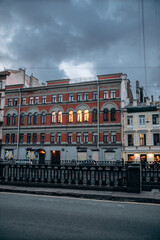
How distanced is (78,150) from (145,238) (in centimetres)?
3089

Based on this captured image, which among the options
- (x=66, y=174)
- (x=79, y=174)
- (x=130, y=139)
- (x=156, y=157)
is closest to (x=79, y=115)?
(x=130, y=139)

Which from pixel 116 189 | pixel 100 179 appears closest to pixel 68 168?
pixel 100 179

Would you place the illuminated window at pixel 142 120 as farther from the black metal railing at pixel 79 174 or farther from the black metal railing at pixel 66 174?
the black metal railing at pixel 66 174

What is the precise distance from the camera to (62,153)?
117 feet

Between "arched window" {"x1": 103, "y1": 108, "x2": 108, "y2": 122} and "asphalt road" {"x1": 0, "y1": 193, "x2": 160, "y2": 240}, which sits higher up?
"arched window" {"x1": 103, "y1": 108, "x2": 108, "y2": 122}

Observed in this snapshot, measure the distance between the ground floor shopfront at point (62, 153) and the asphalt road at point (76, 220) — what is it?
82.6 feet

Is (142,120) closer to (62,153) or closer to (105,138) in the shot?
(105,138)

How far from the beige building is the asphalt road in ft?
85.8

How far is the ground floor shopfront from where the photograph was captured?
33.2 meters

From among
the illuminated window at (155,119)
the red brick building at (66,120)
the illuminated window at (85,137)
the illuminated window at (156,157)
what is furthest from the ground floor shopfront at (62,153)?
the illuminated window at (155,119)

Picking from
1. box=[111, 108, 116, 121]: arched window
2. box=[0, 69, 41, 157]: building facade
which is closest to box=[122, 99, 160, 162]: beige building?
box=[111, 108, 116, 121]: arched window

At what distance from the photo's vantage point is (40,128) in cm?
3784

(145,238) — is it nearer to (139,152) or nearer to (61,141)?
(139,152)

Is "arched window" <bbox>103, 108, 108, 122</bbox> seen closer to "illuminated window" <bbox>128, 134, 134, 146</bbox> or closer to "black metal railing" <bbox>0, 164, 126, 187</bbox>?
"illuminated window" <bbox>128, 134, 134, 146</bbox>
